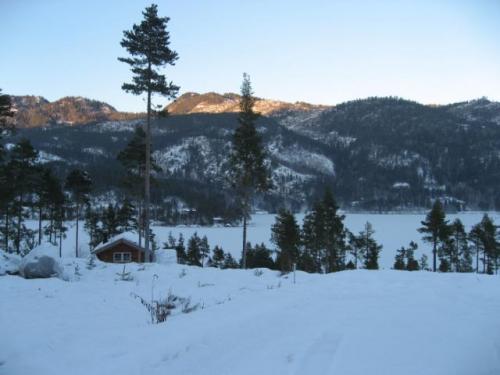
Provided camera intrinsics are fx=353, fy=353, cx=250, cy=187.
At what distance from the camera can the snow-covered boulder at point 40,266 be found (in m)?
11.2

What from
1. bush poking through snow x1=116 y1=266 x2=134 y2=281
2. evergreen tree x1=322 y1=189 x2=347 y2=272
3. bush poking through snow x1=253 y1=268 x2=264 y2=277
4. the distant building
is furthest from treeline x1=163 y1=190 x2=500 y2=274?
bush poking through snow x1=116 y1=266 x2=134 y2=281

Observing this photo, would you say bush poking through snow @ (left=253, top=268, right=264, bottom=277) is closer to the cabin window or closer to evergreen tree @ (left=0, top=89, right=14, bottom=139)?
evergreen tree @ (left=0, top=89, right=14, bottom=139)

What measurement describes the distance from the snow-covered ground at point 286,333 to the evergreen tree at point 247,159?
1521 cm

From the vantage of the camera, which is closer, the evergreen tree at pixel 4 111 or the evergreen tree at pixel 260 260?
the evergreen tree at pixel 4 111

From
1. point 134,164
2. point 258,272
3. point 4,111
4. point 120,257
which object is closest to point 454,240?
point 134,164

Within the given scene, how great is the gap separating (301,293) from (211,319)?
6.54ft

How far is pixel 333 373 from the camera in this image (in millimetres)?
3260

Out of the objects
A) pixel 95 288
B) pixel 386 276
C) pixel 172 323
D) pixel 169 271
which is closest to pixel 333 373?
pixel 172 323

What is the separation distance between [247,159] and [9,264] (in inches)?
563

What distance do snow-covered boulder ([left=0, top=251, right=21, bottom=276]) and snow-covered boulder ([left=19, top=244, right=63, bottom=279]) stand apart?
0.69 m

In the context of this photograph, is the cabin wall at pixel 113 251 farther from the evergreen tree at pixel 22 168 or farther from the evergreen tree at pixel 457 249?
the evergreen tree at pixel 457 249

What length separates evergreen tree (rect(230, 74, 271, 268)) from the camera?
23.0 metres

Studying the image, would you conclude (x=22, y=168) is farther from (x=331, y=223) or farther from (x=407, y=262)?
(x=407, y=262)

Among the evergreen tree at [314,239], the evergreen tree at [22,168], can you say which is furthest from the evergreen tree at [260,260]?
the evergreen tree at [22,168]
